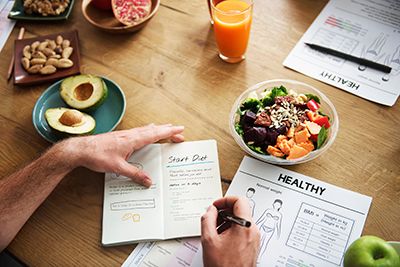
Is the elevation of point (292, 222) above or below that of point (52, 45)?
below

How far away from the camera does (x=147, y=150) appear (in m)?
1.03

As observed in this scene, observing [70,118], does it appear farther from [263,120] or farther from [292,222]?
[292,222]

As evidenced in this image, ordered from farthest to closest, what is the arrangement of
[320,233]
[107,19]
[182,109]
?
1. [107,19]
2. [182,109]
3. [320,233]

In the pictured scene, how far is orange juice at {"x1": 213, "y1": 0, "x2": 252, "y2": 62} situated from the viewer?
111 centimetres

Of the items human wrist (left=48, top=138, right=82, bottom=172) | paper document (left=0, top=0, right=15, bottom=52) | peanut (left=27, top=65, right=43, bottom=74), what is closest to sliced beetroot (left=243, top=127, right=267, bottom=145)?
human wrist (left=48, top=138, right=82, bottom=172)

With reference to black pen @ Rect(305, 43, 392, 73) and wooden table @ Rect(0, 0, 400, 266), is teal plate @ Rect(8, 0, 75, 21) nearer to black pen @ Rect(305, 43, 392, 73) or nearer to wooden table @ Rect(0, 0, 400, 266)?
wooden table @ Rect(0, 0, 400, 266)

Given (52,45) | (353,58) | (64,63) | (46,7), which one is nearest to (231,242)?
(353,58)

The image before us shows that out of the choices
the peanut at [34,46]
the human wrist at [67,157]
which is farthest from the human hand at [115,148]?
the peanut at [34,46]

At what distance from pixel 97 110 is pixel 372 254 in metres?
0.79

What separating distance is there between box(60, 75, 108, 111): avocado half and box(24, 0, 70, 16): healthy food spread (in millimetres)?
388

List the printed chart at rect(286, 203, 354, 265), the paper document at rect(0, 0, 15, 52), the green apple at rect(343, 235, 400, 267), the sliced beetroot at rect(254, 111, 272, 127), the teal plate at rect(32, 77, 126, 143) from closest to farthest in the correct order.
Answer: the green apple at rect(343, 235, 400, 267) → the printed chart at rect(286, 203, 354, 265) → the sliced beetroot at rect(254, 111, 272, 127) → the teal plate at rect(32, 77, 126, 143) → the paper document at rect(0, 0, 15, 52)

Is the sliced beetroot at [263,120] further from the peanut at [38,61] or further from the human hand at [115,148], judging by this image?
the peanut at [38,61]

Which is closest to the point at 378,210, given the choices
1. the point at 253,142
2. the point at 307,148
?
the point at 307,148

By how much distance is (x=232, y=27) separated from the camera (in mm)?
1119
